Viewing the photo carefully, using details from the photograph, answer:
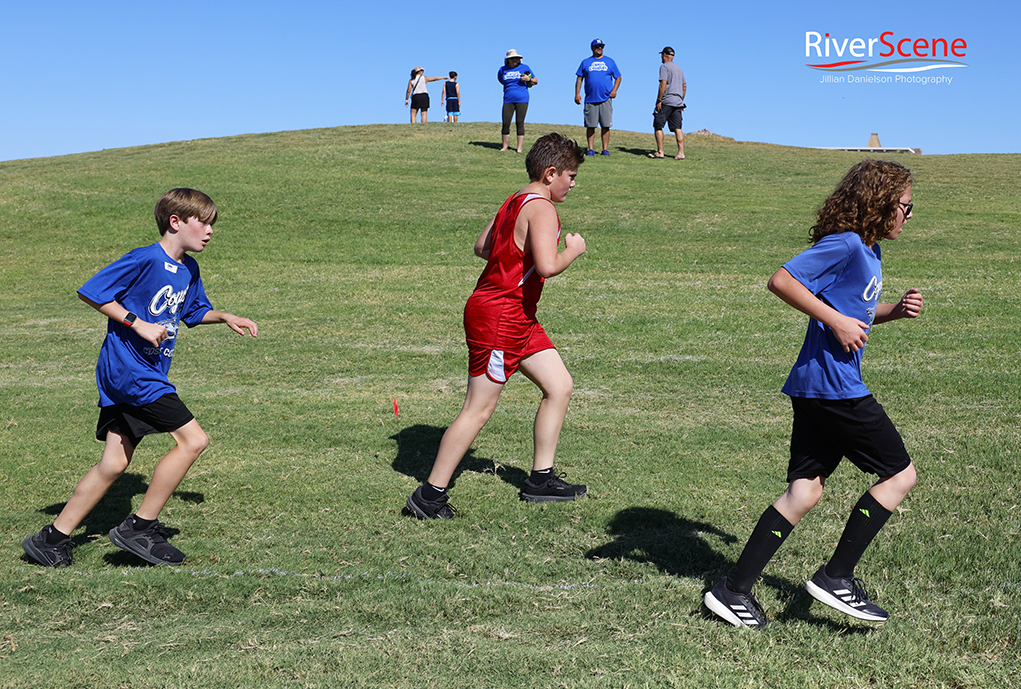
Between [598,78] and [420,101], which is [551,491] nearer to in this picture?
[598,78]

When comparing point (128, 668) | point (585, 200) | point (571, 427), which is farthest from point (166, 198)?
point (585, 200)

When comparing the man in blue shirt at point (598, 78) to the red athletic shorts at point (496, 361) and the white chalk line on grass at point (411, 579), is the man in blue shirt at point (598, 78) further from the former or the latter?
the white chalk line on grass at point (411, 579)

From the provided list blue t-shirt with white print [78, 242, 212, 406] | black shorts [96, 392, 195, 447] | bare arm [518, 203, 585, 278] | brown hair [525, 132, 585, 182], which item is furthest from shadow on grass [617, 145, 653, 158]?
black shorts [96, 392, 195, 447]

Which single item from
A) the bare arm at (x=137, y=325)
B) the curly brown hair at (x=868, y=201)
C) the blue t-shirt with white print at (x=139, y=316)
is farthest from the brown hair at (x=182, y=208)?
the curly brown hair at (x=868, y=201)

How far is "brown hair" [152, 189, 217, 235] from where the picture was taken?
4527mm

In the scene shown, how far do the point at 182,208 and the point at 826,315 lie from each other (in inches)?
124

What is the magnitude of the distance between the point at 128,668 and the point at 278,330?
8.19 m

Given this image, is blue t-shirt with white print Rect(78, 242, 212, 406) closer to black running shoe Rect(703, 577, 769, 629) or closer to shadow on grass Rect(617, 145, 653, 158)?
black running shoe Rect(703, 577, 769, 629)

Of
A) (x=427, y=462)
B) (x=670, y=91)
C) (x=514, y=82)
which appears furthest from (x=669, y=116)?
(x=427, y=462)

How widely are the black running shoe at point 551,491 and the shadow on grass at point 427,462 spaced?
224 mm

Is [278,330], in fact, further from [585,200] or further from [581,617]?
[585,200]

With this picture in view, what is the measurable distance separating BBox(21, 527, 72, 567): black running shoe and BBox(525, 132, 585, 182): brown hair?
3.17 m

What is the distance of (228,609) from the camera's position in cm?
404

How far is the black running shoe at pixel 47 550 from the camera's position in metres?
4.54
